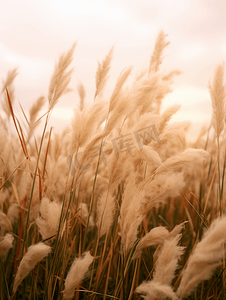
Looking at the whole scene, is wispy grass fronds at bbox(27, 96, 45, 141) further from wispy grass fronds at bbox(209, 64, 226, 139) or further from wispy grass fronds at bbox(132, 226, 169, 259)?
wispy grass fronds at bbox(209, 64, 226, 139)

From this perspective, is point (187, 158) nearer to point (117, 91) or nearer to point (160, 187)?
point (160, 187)

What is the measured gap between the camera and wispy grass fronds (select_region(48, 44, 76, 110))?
1.19 m

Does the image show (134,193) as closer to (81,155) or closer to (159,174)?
(159,174)

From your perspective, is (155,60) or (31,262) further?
(155,60)

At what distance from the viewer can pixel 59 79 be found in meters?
1.20

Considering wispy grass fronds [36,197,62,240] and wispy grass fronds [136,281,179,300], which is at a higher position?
wispy grass fronds [36,197,62,240]

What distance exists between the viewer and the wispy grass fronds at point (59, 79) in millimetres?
1191

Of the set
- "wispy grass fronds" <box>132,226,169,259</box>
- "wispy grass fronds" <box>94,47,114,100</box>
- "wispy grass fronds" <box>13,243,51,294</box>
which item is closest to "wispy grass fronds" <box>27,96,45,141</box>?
"wispy grass fronds" <box>94,47,114,100</box>

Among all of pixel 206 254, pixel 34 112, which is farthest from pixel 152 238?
pixel 34 112

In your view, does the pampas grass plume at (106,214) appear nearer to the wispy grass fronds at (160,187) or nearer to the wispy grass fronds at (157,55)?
the wispy grass fronds at (160,187)

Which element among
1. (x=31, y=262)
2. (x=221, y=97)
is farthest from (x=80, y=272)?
(x=221, y=97)

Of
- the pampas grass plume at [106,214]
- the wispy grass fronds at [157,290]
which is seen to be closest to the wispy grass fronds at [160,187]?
the pampas grass plume at [106,214]

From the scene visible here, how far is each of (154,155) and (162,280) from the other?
43 centimetres

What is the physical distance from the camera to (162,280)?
0.88 m
